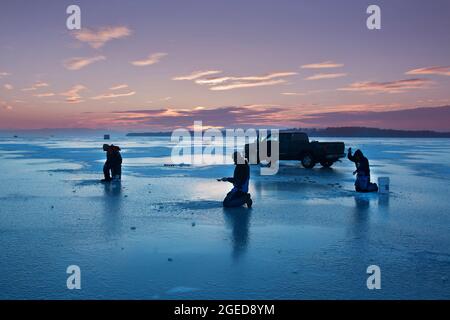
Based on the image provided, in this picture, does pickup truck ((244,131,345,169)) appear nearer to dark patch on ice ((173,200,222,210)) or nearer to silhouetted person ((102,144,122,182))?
silhouetted person ((102,144,122,182))

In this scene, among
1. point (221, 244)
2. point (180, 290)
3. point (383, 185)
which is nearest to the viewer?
point (180, 290)

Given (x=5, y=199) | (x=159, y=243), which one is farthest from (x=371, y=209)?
(x=5, y=199)

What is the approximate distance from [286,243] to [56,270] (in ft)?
13.5

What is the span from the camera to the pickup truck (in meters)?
23.6

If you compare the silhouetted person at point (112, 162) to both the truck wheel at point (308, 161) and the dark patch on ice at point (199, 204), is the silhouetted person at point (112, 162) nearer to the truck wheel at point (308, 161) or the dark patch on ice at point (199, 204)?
the dark patch on ice at point (199, 204)

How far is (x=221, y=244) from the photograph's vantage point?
7594mm

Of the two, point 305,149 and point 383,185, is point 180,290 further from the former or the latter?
point 305,149

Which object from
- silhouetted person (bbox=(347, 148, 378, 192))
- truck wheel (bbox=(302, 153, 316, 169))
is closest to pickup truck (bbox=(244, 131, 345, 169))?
truck wheel (bbox=(302, 153, 316, 169))

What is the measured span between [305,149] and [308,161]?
764mm

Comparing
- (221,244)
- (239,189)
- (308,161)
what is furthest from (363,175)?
(308,161)

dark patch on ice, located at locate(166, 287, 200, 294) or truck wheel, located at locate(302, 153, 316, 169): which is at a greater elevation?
truck wheel, located at locate(302, 153, 316, 169)

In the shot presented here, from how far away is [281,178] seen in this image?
1878cm

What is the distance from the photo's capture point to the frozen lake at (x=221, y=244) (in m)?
5.45
